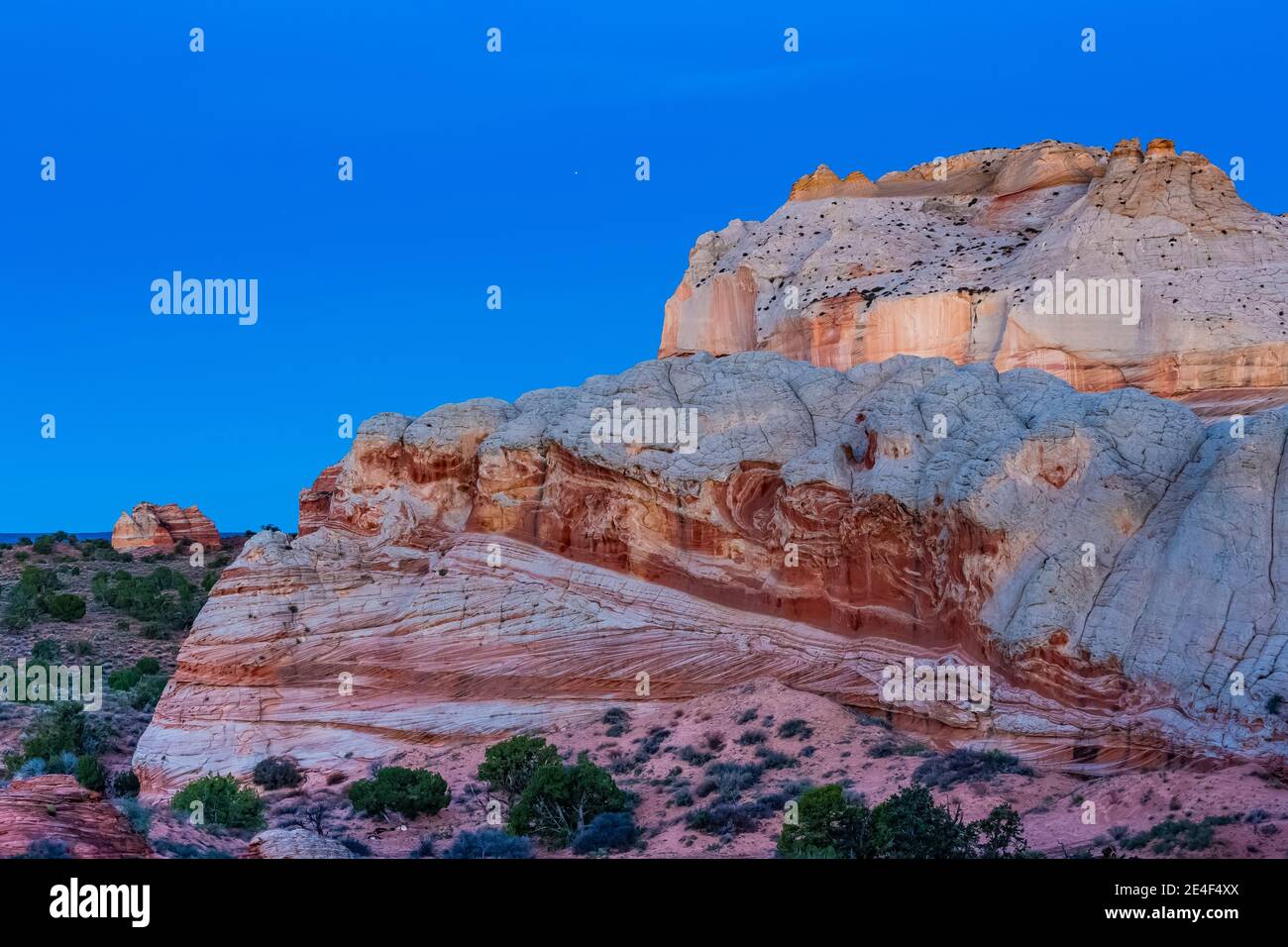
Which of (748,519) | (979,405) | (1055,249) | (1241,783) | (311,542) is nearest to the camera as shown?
(1241,783)

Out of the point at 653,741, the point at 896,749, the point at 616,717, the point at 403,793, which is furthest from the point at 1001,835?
the point at 616,717

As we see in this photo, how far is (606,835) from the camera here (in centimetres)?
2262

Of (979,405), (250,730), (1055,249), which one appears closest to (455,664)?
(250,730)

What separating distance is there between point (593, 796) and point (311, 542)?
12858mm

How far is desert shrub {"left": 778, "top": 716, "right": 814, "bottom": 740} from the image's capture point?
26.3 metres

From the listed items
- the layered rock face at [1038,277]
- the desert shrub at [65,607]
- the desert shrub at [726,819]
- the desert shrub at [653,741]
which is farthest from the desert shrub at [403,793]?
the desert shrub at [65,607]

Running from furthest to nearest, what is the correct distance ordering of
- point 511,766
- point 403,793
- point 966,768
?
point 511,766
point 403,793
point 966,768

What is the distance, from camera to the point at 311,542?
111 feet

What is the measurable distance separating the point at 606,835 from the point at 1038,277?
850 inches

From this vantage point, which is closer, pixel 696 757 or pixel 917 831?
pixel 917 831

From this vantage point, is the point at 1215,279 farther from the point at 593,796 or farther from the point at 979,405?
the point at 593,796

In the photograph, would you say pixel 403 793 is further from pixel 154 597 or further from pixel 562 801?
pixel 154 597

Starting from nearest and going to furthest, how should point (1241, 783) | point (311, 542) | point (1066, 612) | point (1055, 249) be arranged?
point (1241, 783) → point (1066, 612) → point (311, 542) → point (1055, 249)
